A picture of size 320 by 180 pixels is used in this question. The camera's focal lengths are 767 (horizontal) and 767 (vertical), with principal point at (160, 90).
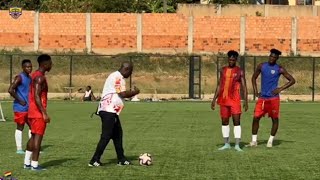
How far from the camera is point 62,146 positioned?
17.8 meters

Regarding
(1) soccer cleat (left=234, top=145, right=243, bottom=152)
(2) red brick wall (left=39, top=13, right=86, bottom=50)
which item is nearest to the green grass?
(1) soccer cleat (left=234, top=145, right=243, bottom=152)

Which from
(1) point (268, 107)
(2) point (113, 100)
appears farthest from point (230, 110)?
(2) point (113, 100)

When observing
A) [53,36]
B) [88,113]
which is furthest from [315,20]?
[88,113]

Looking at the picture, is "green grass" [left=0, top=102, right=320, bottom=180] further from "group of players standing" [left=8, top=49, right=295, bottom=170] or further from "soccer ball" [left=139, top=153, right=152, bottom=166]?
"group of players standing" [left=8, top=49, right=295, bottom=170]

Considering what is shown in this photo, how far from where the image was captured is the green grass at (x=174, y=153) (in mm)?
13001

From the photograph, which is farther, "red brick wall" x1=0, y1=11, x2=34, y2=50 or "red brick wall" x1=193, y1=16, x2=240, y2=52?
"red brick wall" x1=0, y1=11, x2=34, y2=50

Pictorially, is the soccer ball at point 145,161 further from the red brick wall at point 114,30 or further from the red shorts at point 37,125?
the red brick wall at point 114,30

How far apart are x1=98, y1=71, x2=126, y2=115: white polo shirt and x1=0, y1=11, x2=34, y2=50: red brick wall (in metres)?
46.4

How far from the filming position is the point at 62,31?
59031 mm

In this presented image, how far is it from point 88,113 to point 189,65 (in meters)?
21.6

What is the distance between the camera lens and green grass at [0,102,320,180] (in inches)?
512

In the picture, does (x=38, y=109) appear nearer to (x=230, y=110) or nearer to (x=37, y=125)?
(x=37, y=125)

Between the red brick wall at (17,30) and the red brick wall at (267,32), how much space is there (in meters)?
16.7

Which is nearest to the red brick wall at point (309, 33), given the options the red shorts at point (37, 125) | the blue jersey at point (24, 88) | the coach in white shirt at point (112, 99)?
the blue jersey at point (24, 88)
